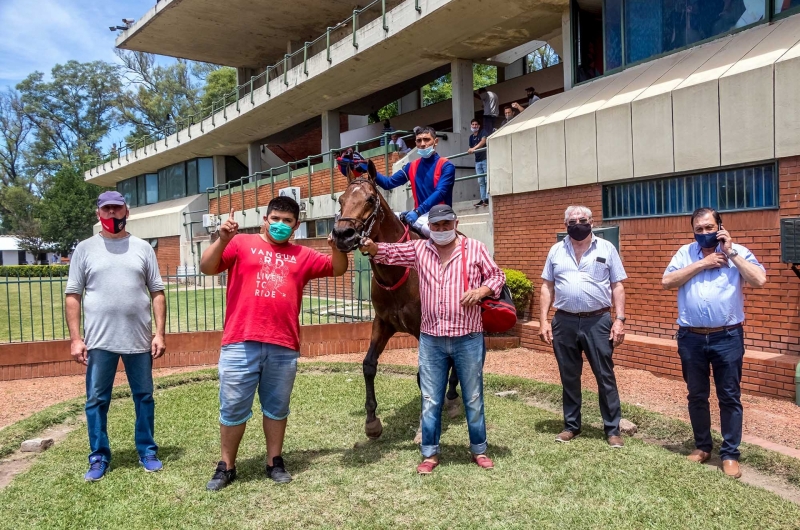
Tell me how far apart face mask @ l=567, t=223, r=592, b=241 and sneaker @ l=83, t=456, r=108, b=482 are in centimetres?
430

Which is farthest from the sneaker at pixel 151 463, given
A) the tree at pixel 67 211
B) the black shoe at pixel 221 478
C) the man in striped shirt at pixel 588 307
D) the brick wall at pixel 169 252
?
the tree at pixel 67 211

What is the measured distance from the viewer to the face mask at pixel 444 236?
462 cm

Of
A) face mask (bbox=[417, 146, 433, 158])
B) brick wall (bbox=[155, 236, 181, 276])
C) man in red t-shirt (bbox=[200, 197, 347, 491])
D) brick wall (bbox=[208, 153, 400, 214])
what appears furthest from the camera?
brick wall (bbox=[155, 236, 181, 276])

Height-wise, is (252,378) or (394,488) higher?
(252,378)

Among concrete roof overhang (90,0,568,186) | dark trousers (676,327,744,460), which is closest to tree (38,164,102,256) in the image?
concrete roof overhang (90,0,568,186)

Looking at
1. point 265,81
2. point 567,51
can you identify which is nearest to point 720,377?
point 567,51

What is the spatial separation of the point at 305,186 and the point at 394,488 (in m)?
17.1

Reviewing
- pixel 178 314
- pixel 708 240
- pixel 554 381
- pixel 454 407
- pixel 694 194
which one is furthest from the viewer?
pixel 178 314

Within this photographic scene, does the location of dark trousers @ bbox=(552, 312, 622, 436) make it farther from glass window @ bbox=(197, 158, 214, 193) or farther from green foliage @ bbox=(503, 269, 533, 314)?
glass window @ bbox=(197, 158, 214, 193)

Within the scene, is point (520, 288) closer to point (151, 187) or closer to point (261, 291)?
point (261, 291)

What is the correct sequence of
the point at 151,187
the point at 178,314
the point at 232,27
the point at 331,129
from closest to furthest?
the point at 178,314 → the point at 331,129 → the point at 232,27 → the point at 151,187

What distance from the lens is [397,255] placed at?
483cm

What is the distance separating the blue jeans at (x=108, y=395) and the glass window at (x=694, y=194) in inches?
281

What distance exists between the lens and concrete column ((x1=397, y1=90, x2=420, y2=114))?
2650 cm
